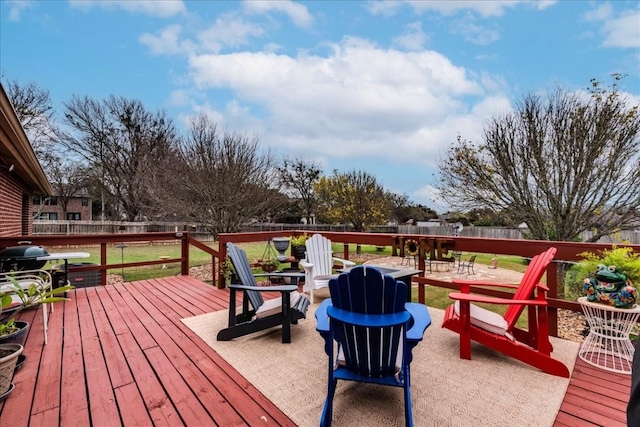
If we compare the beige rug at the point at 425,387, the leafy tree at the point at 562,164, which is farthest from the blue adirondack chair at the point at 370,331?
the leafy tree at the point at 562,164

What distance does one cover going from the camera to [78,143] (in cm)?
1870

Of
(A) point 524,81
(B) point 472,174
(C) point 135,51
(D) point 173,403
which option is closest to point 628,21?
(A) point 524,81

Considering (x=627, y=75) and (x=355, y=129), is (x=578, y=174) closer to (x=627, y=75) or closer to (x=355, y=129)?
(x=627, y=75)

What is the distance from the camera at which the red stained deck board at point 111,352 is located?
94.4 inches

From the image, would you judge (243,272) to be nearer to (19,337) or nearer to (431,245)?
(19,337)

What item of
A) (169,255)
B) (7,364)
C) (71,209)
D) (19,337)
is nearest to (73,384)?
(7,364)

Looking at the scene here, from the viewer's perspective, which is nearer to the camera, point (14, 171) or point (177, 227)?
point (14, 171)

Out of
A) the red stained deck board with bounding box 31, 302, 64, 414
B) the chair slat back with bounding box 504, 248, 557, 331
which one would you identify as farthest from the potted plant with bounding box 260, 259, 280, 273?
the chair slat back with bounding box 504, 248, 557, 331

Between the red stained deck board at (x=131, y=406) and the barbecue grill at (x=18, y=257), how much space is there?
324 cm

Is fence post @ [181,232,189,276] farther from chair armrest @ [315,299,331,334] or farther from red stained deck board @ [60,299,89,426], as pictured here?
chair armrest @ [315,299,331,334]

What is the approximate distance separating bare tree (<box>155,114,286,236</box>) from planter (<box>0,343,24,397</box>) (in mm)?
9670

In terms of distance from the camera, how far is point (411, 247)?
4.46m

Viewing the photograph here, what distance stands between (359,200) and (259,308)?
45.8 ft

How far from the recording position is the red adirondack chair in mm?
2531
